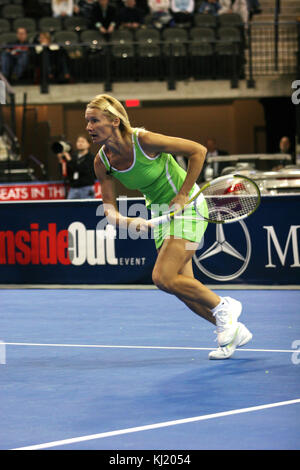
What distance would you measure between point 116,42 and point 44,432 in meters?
18.2

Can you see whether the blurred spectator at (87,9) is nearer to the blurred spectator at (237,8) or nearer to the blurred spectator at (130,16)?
the blurred spectator at (130,16)

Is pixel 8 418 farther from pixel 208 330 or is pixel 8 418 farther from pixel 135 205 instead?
pixel 135 205

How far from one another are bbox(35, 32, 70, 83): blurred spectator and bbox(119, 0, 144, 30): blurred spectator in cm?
190

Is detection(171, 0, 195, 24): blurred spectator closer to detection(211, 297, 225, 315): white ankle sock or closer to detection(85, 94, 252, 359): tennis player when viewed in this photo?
detection(85, 94, 252, 359): tennis player

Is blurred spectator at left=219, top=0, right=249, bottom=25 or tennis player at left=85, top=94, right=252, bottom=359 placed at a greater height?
blurred spectator at left=219, top=0, right=249, bottom=25

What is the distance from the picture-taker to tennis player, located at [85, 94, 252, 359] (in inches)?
250

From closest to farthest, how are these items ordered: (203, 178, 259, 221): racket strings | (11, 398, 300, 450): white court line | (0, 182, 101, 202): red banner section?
1. (11, 398, 300, 450): white court line
2. (203, 178, 259, 221): racket strings
3. (0, 182, 101, 202): red banner section

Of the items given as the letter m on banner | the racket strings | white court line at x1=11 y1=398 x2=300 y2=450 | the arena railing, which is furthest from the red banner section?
white court line at x1=11 y1=398 x2=300 y2=450

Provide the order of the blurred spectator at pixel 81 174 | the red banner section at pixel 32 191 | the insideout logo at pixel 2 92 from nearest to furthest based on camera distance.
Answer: the blurred spectator at pixel 81 174 < the red banner section at pixel 32 191 < the insideout logo at pixel 2 92

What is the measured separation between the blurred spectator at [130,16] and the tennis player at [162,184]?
16.6 metres

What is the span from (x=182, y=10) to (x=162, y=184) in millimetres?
17308

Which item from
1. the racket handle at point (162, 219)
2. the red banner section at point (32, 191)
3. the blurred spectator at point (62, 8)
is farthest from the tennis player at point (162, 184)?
the blurred spectator at point (62, 8)

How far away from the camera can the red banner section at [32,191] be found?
1798 cm
